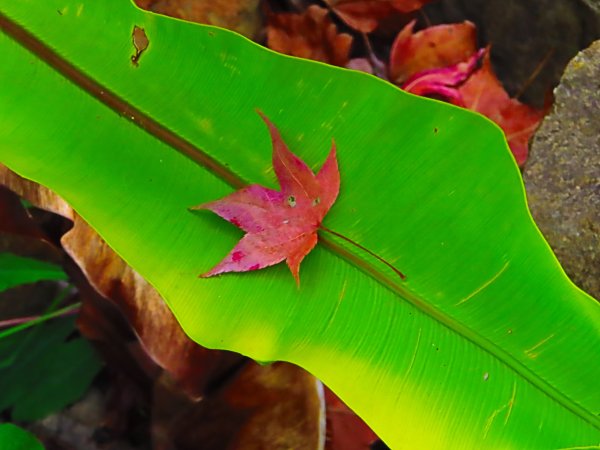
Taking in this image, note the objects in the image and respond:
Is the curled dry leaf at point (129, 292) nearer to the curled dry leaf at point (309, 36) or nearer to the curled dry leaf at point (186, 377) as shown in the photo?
the curled dry leaf at point (186, 377)

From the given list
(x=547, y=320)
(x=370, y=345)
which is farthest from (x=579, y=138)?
(x=370, y=345)

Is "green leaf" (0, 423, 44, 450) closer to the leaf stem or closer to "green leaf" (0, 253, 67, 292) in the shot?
"green leaf" (0, 253, 67, 292)

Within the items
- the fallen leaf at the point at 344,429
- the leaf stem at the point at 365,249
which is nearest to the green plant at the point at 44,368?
the fallen leaf at the point at 344,429

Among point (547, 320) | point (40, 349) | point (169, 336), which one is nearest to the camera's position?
point (547, 320)

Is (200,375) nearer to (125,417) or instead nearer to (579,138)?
(125,417)

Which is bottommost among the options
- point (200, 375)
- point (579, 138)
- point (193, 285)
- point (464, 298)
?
point (200, 375)

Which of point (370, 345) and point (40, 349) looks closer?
point (370, 345)

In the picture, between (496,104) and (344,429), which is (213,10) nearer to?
(496,104)

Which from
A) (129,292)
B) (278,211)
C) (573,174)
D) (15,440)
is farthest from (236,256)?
(573,174)
